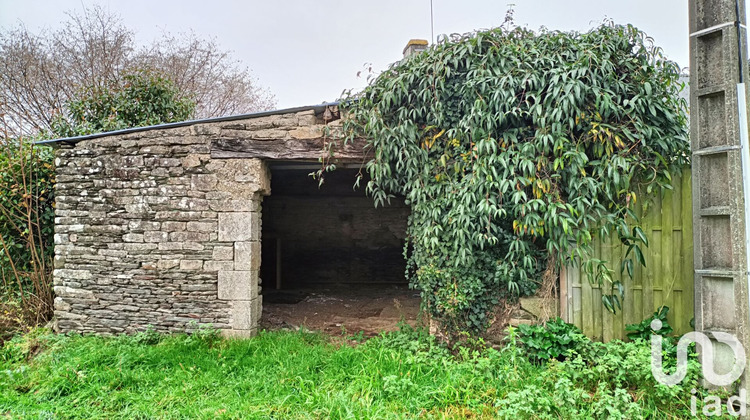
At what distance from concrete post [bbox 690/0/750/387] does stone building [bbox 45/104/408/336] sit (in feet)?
10.9

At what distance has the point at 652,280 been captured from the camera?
3.85 metres

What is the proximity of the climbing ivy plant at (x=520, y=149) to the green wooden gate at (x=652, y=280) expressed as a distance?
5.0 inches

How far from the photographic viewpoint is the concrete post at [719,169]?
3115mm

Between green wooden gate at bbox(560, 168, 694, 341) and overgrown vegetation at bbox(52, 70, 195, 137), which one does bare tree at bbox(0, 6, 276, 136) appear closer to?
overgrown vegetation at bbox(52, 70, 195, 137)

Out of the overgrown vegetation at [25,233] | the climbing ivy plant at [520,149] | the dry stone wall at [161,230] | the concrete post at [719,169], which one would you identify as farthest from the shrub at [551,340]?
the overgrown vegetation at [25,233]

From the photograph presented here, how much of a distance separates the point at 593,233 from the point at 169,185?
16.1 ft

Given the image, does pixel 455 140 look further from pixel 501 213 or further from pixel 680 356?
pixel 680 356

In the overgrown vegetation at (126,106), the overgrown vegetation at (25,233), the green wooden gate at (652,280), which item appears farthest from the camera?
the overgrown vegetation at (126,106)

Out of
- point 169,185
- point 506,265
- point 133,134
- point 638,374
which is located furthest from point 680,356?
point 133,134

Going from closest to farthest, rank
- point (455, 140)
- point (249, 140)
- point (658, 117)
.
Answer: point (658, 117), point (455, 140), point (249, 140)

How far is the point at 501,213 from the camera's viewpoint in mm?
3834

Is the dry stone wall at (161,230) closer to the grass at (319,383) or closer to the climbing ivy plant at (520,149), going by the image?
the grass at (319,383)

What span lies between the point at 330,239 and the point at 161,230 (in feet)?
17.5

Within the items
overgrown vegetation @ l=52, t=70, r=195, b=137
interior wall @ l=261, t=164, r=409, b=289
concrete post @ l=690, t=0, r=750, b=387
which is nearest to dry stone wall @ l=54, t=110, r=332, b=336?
overgrown vegetation @ l=52, t=70, r=195, b=137
